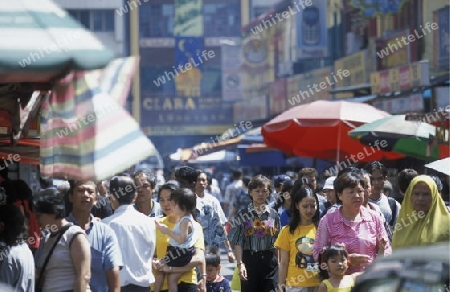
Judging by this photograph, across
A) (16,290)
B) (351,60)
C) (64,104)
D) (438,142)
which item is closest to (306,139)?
(438,142)

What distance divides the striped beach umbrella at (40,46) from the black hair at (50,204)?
1960 mm

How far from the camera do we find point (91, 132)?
5711 millimetres

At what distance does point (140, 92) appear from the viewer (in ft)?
242

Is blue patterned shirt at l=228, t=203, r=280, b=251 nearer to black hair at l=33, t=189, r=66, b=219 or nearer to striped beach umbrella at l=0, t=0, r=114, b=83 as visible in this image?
black hair at l=33, t=189, r=66, b=219

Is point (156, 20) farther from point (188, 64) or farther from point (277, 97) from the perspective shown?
point (277, 97)

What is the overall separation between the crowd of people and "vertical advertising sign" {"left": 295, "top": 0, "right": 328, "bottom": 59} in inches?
1008

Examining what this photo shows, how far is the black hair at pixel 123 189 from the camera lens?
8586 mm

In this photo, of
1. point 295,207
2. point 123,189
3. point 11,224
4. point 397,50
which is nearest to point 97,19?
point 397,50

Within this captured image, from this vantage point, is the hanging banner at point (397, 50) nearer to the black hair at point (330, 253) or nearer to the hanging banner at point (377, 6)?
the hanging banner at point (377, 6)

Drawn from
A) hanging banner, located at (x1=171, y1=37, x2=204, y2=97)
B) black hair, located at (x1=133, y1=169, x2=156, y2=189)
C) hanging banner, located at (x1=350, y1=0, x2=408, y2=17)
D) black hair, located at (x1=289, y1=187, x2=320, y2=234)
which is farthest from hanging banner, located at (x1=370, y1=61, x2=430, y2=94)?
hanging banner, located at (x1=171, y1=37, x2=204, y2=97)

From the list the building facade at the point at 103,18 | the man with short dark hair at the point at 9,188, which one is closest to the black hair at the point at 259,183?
the man with short dark hair at the point at 9,188

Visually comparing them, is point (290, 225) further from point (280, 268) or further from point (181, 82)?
point (181, 82)

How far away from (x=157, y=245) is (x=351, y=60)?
22.9 meters

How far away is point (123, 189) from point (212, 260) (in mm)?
2637
